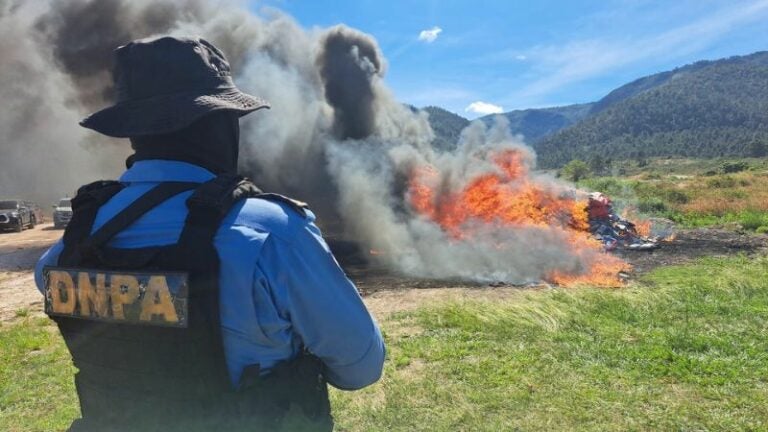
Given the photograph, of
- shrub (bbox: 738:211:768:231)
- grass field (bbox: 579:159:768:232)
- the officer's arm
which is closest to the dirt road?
the officer's arm

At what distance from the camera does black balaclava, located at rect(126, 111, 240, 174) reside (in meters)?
1.58

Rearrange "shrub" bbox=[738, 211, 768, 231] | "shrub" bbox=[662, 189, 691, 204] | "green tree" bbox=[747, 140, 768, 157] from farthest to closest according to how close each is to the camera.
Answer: "green tree" bbox=[747, 140, 768, 157] < "shrub" bbox=[662, 189, 691, 204] < "shrub" bbox=[738, 211, 768, 231]

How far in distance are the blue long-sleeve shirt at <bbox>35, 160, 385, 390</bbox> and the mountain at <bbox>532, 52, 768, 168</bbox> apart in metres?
110

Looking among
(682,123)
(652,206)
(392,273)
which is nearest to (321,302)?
(392,273)

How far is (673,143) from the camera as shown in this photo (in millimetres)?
113625

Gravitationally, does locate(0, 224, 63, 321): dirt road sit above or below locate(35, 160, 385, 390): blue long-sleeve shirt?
below

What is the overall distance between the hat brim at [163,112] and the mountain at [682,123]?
360 ft

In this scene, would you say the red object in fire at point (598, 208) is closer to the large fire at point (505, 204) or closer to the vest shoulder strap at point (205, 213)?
the large fire at point (505, 204)

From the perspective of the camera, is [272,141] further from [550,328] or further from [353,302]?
[353,302]

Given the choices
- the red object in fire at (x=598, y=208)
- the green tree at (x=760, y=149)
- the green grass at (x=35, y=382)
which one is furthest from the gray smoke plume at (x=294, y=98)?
the green tree at (x=760, y=149)

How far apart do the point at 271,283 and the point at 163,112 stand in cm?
66

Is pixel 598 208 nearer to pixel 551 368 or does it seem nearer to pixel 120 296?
pixel 551 368

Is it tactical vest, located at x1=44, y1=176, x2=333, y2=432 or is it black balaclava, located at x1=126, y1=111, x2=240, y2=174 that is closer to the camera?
tactical vest, located at x1=44, y1=176, x2=333, y2=432

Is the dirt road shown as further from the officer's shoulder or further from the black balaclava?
the officer's shoulder
